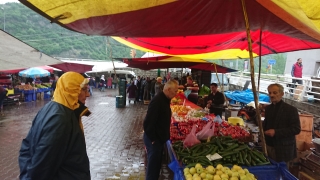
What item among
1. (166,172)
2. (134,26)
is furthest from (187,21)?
(166,172)

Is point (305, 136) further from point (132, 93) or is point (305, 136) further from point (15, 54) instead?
point (132, 93)

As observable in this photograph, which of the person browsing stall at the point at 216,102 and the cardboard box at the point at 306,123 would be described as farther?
the person browsing stall at the point at 216,102

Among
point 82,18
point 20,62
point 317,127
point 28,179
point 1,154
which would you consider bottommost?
point 1,154

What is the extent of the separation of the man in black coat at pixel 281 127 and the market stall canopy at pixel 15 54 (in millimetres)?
4812

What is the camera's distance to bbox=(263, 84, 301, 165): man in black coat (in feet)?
10.9

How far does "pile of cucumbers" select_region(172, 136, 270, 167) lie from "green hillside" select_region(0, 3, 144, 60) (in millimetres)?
36273

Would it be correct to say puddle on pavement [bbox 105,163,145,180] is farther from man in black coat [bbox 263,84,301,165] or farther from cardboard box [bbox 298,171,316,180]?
cardboard box [bbox 298,171,316,180]

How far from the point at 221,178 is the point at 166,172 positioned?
256cm

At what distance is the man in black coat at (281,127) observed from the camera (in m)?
3.33

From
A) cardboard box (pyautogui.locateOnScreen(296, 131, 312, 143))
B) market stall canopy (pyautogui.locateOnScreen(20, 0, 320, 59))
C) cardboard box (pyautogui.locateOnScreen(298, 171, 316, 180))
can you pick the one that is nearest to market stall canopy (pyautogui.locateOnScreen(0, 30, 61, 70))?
market stall canopy (pyautogui.locateOnScreen(20, 0, 320, 59))

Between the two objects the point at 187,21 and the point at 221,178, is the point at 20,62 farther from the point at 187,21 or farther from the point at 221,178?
the point at 221,178

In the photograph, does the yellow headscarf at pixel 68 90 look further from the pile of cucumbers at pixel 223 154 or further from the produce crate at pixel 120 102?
the produce crate at pixel 120 102

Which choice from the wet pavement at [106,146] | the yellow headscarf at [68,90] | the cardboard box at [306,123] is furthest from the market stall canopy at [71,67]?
the yellow headscarf at [68,90]

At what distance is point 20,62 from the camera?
493cm
